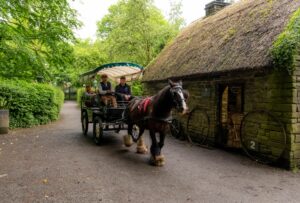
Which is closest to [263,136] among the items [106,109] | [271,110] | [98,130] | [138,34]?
[271,110]

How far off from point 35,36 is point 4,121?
4143 mm

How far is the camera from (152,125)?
6582mm

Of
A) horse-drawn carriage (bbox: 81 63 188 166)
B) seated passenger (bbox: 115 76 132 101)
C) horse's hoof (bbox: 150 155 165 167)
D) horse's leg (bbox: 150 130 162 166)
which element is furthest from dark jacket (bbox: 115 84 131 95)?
horse's hoof (bbox: 150 155 165 167)

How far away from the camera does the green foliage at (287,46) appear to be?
6.11 metres

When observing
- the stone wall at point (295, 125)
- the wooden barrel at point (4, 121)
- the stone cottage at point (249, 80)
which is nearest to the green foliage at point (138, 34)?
the stone cottage at point (249, 80)

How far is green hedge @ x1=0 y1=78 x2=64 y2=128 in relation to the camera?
40.8 ft

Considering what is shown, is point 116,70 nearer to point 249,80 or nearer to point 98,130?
point 98,130

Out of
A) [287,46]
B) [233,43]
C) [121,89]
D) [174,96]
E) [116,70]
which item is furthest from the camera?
[116,70]

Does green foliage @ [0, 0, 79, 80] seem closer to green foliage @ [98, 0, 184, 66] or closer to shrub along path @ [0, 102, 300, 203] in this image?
shrub along path @ [0, 102, 300, 203]

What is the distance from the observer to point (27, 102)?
13094 mm

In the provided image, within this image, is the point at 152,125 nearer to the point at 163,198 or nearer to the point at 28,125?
the point at 163,198

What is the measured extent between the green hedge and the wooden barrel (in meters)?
1.01

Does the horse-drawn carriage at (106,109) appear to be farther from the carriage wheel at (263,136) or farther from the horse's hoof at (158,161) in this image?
the carriage wheel at (263,136)

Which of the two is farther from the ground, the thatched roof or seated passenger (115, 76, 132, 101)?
the thatched roof
